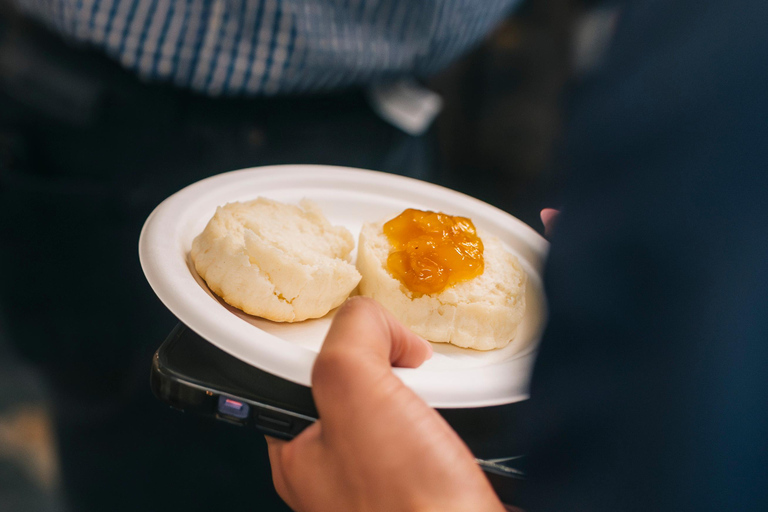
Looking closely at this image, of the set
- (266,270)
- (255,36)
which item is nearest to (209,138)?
(255,36)

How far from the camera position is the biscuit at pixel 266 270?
692 millimetres

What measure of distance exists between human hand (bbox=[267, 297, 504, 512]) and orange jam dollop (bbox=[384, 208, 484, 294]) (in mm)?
220

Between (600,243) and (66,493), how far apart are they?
1.04m

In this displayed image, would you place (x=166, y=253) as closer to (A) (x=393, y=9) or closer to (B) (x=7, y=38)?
(A) (x=393, y=9)

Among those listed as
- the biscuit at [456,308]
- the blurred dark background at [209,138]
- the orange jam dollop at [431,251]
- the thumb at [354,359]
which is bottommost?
the blurred dark background at [209,138]

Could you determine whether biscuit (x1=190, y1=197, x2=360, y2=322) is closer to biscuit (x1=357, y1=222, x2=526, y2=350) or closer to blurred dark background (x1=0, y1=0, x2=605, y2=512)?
biscuit (x1=357, y1=222, x2=526, y2=350)

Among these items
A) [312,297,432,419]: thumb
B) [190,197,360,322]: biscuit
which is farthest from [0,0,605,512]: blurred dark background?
[190,197,360,322]: biscuit

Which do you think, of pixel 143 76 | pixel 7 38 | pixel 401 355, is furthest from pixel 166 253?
pixel 7 38

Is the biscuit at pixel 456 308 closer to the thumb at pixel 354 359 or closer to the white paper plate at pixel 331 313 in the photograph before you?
the white paper plate at pixel 331 313

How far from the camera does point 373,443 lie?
46cm

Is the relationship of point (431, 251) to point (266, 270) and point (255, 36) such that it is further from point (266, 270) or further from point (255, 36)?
point (255, 36)

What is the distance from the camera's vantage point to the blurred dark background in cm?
96

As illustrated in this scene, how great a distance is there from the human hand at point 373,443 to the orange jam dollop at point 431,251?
0.22 metres

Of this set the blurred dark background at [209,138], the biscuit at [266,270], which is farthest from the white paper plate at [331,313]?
the blurred dark background at [209,138]
